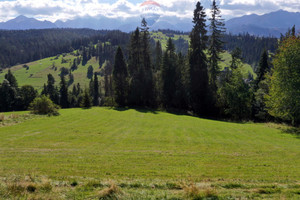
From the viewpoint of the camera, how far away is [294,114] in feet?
99.6

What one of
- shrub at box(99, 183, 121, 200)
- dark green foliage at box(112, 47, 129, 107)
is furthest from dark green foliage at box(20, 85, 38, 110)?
shrub at box(99, 183, 121, 200)

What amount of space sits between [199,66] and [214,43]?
285 inches

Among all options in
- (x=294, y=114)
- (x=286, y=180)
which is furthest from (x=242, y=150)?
(x=294, y=114)

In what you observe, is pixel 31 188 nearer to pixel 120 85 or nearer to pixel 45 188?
pixel 45 188

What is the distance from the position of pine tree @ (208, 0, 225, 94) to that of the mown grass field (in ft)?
91.0

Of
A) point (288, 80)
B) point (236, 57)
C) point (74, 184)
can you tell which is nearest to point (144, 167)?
point (74, 184)

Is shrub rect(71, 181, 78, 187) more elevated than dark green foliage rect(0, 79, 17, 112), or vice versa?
shrub rect(71, 181, 78, 187)

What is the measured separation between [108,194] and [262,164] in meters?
10.6

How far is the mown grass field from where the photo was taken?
777 cm

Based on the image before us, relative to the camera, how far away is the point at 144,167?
39.3 feet

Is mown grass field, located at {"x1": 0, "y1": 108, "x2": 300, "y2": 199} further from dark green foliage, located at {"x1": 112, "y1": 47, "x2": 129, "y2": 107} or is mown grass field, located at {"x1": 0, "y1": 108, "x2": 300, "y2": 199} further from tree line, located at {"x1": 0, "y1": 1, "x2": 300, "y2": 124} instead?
dark green foliage, located at {"x1": 112, "y1": 47, "x2": 129, "y2": 107}

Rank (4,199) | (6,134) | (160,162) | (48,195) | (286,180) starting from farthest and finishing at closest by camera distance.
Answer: (6,134), (160,162), (286,180), (48,195), (4,199)

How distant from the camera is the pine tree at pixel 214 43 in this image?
45.3 m

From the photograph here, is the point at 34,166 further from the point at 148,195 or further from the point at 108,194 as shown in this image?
the point at 148,195
